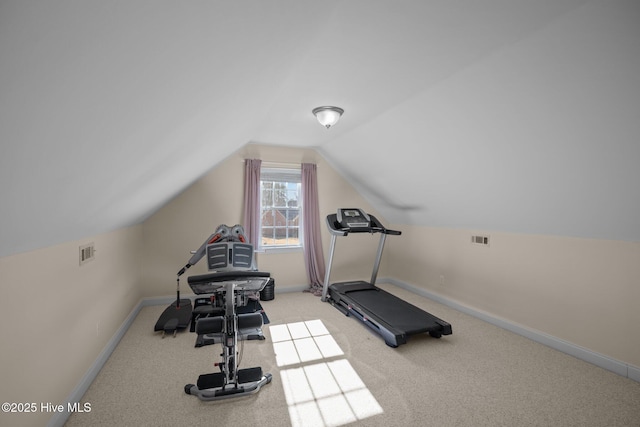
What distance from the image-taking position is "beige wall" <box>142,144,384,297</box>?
4.37 m

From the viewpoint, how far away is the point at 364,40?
1.92 m

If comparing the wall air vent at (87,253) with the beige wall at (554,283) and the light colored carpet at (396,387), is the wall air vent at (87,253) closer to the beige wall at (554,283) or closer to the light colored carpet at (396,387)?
the light colored carpet at (396,387)

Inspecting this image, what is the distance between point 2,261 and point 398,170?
3.78 m

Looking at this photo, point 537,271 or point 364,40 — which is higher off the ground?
point 364,40

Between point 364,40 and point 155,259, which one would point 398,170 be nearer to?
point 364,40

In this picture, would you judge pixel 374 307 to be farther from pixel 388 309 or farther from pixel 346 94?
pixel 346 94

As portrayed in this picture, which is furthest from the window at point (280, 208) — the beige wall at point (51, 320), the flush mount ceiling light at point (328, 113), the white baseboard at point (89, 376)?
the beige wall at point (51, 320)

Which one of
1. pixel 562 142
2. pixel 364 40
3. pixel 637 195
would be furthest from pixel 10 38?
pixel 637 195

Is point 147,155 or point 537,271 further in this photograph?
point 537,271

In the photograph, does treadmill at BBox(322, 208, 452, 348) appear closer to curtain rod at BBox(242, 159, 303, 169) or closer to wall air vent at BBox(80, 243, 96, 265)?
curtain rod at BBox(242, 159, 303, 169)

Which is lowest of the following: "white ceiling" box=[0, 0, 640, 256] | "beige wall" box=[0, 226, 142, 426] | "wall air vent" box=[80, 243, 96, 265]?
"beige wall" box=[0, 226, 142, 426]

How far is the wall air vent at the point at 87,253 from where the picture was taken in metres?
2.27

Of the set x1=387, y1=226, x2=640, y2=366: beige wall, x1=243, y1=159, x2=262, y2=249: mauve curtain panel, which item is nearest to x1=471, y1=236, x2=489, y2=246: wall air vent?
x1=387, y1=226, x2=640, y2=366: beige wall

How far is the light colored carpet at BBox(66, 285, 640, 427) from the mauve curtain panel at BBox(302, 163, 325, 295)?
5.79ft
